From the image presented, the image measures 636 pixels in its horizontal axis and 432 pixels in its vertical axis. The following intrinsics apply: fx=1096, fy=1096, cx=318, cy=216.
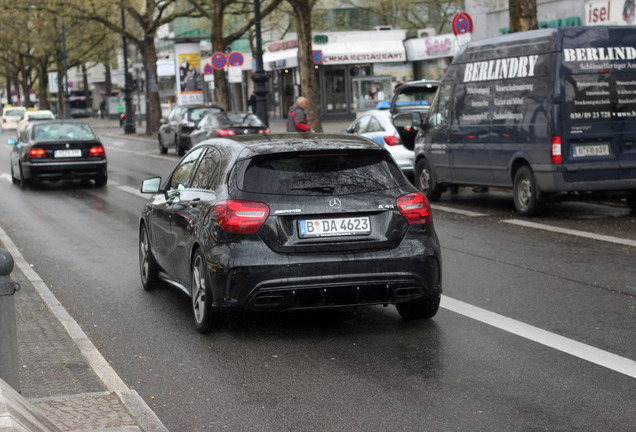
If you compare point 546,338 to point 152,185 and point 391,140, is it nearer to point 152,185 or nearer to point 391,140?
point 152,185

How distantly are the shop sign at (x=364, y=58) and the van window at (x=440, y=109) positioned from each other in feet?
135

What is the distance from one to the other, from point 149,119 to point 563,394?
48928mm

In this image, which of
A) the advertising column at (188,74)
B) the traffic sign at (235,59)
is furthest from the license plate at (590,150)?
the advertising column at (188,74)

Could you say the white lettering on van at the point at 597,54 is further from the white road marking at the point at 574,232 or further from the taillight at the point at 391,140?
the taillight at the point at 391,140

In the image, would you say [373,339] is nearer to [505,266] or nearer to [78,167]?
[505,266]

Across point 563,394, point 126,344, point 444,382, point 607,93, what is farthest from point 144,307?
point 607,93

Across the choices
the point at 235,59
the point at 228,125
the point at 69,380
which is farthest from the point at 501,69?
the point at 235,59

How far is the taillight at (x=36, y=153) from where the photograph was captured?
2317 centimetres

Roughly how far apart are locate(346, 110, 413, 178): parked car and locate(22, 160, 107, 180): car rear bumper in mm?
6053

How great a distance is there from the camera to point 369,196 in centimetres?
757

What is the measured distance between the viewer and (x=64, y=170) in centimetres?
2319

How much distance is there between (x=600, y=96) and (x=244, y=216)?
827 centimetres

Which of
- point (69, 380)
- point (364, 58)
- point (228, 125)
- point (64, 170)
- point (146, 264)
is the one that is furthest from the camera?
point (364, 58)

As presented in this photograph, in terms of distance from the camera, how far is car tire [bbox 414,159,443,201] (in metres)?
18.0
